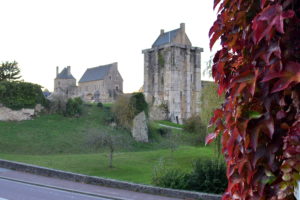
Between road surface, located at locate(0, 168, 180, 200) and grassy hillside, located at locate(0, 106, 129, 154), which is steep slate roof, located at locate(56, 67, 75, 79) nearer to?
grassy hillside, located at locate(0, 106, 129, 154)

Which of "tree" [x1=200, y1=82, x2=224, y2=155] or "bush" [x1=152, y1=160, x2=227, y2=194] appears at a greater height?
A: "tree" [x1=200, y1=82, x2=224, y2=155]

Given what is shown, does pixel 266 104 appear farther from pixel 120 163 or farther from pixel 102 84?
pixel 102 84

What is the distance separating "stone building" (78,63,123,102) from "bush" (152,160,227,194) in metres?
66.9

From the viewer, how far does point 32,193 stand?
44.4 ft

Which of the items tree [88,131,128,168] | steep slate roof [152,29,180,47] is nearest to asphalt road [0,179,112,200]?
tree [88,131,128,168]

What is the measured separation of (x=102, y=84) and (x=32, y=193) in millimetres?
72794

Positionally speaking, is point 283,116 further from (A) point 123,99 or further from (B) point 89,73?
(B) point 89,73

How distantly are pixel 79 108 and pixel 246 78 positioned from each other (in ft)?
140

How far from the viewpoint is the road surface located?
13.1m

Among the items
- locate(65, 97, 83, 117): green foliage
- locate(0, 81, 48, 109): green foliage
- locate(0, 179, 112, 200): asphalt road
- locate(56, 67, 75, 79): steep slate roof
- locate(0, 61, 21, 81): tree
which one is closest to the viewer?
locate(0, 179, 112, 200): asphalt road

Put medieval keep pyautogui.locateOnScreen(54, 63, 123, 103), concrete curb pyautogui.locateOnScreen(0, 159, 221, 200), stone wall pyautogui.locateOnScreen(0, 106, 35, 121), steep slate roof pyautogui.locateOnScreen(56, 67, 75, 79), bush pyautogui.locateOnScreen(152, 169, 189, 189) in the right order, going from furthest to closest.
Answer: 1. steep slate roof pyautogui.locateOnScreen(56, 67, 75, 79)
2. medieval keep pyautogui.locateOnScreen(54, 63, 123, 103)
3. stone wall pyautogui.locateOnScreen(0, 106, 35, 121)
4. bush pyautogui.locateOnScreen(152, 169, 189, 189)
5. concrete curb pyautogui.locateOnScreen(0, 159, 221, 200)

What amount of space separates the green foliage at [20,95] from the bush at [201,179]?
27589 millimetres

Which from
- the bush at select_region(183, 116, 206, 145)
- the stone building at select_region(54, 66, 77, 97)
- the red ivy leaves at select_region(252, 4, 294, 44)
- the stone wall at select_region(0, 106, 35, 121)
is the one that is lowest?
the bush at select_region(183, 116, 206, 145)

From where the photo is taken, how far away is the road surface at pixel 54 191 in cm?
1313
